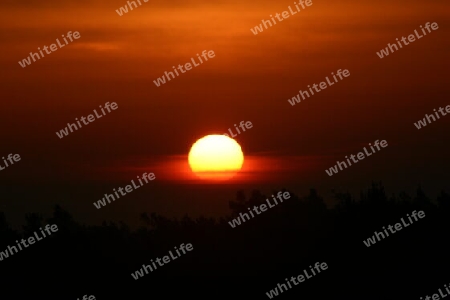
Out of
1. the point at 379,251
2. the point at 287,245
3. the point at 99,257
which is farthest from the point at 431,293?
the point at 99,257

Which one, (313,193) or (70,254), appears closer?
(70,254)

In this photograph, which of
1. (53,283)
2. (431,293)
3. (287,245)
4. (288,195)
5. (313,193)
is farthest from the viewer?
(313,193)

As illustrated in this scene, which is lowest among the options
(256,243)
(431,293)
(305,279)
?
(431,293)

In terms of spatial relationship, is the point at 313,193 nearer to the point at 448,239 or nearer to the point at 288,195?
the point at 288,195

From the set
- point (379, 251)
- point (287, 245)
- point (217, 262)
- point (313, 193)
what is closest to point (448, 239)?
point (379, 251)

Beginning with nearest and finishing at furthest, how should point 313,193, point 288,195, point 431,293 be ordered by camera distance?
1. point 431,293
2. point 288,195
3. point 313,193

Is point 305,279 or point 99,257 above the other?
point 99,257

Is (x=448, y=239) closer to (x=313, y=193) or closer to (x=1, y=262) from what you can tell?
(x=313, y=193)
